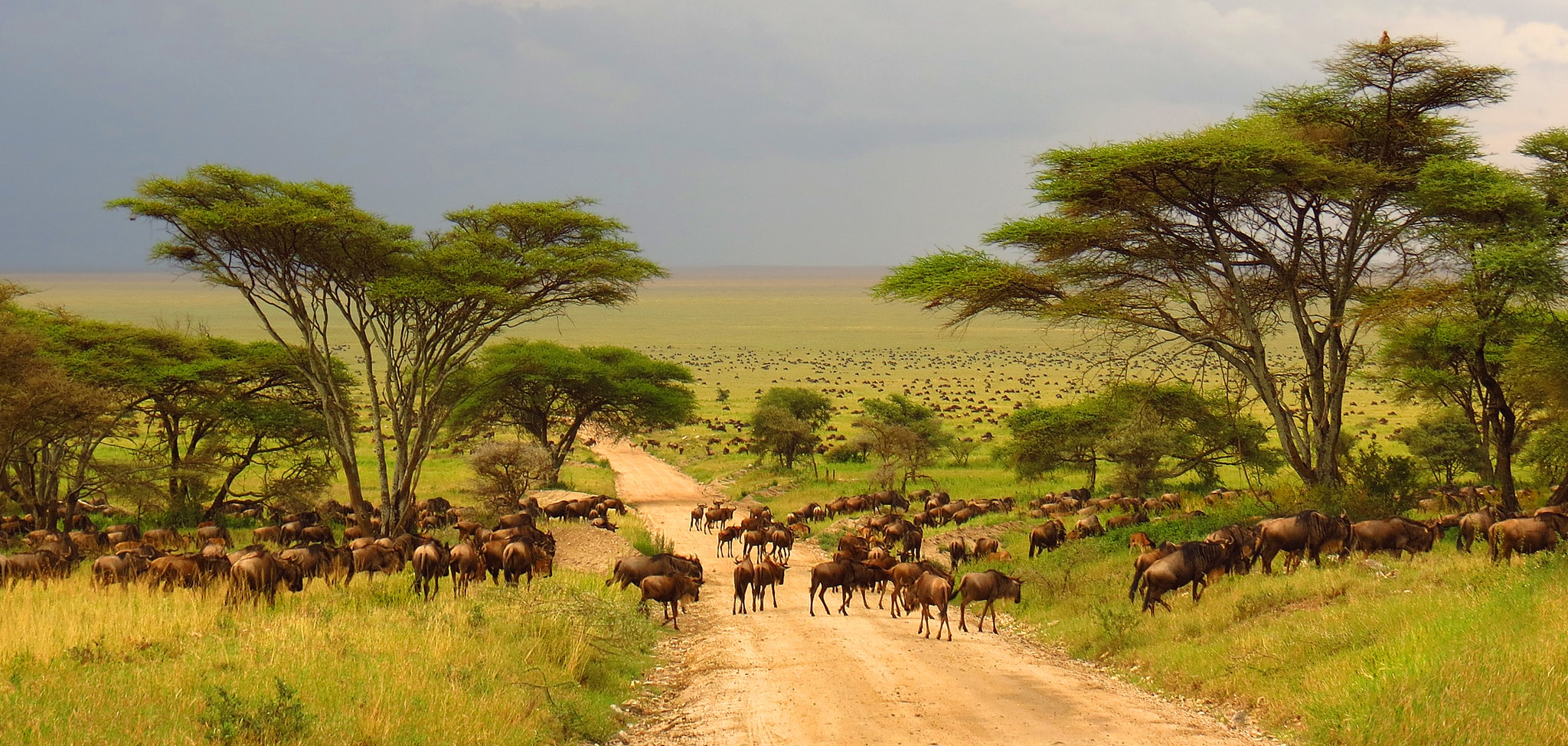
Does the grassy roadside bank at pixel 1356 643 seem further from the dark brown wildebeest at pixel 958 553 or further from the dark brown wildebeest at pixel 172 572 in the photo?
the dark brown wildebeest at pixel 172 572

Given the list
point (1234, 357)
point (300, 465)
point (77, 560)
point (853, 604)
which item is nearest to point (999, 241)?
point (1234, 357)

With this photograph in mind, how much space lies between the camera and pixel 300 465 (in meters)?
29.8

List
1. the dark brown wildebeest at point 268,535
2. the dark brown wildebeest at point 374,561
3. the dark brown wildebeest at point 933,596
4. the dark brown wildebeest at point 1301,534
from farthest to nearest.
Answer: the dark brown wildebeest at point 268,535, the dark brown wildebeest at point 374,561, the dark brown wildebeest at point 1301,534, the dark brown wildebeest at point 933,596

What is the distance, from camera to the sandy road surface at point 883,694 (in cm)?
851

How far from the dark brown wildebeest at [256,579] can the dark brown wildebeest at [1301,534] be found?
13.5 metres

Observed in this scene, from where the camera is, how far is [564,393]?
139ft

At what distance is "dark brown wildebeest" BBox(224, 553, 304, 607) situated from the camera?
516 inches

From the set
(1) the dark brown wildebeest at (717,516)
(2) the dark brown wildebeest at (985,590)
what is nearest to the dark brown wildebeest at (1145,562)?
(2) the dark brown wildebeest at (985,590)

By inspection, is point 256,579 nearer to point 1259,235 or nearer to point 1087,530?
point 1087,530

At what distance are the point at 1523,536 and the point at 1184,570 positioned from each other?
163 inches

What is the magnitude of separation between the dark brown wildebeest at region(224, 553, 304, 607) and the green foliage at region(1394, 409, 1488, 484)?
1401 inches

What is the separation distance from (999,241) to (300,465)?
70.8 feet

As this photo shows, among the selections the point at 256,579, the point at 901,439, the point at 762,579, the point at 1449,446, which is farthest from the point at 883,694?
the point at 1449,446

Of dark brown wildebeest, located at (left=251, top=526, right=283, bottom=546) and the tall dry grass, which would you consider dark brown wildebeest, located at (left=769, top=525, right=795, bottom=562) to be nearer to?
the tall dry grass
